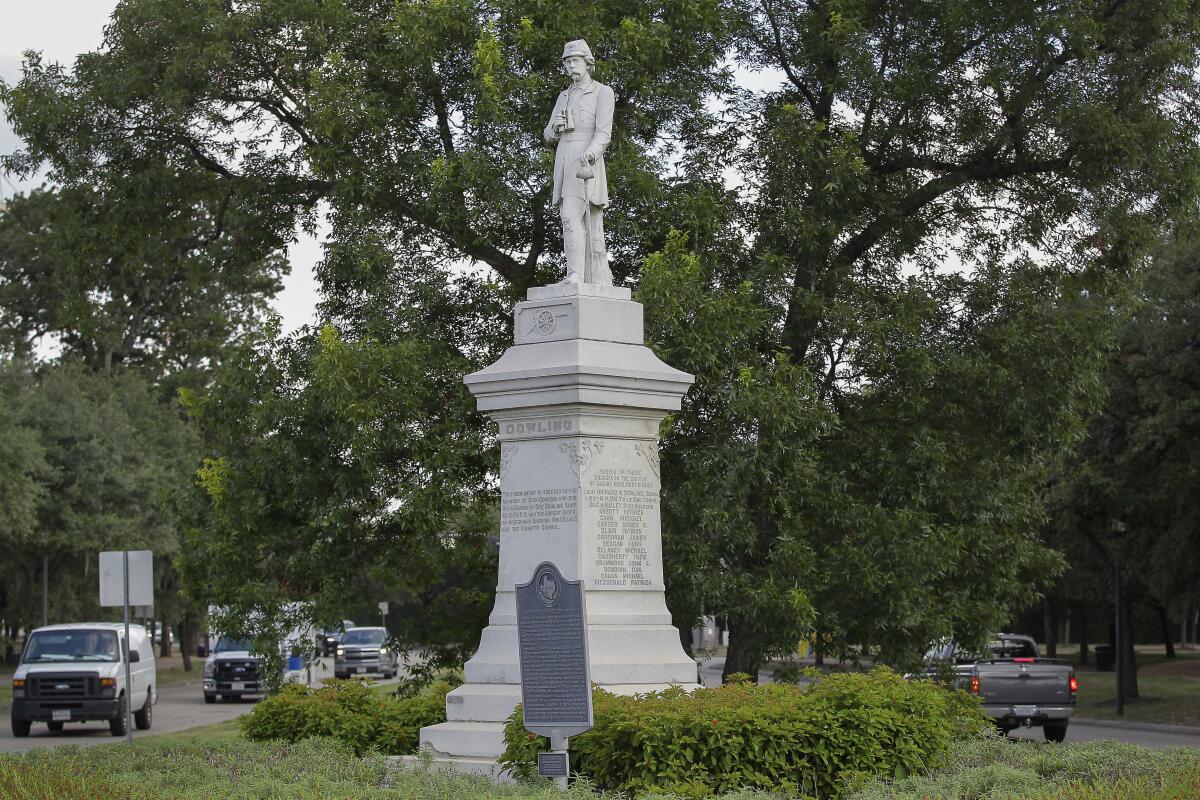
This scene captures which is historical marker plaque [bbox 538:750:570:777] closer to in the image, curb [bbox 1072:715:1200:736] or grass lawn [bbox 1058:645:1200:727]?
curb [bbox 1072:715:1200:736]

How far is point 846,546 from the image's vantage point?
20.5m

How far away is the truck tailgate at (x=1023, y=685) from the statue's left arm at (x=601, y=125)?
15.4m

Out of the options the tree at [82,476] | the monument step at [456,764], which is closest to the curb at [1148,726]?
the monument step at [456,764]

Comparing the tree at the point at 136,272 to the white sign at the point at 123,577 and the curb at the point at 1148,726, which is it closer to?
the white sign at the point at 123,577

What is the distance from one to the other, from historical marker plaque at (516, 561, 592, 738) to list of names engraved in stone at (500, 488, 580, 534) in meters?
2.50

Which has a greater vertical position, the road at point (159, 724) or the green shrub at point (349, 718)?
the green shrub at point (349, 718)

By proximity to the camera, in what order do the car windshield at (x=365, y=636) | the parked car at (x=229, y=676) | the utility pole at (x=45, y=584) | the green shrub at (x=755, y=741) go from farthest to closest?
the car windshield at (x=365, y=636), the utility pole at (x=45, y=584), the parked car at (x=229, y=676), the green shrub at (x=755, y=741)

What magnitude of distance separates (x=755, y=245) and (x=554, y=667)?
1240 cm

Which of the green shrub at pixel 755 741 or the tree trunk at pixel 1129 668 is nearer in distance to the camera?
the green shrub at pixel 755 741

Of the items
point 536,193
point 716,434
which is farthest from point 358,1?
point 716,434

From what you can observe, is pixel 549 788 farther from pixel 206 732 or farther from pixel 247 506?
pixel 206 732

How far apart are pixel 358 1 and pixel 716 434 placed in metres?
7.96

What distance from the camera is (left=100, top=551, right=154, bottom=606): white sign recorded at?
24156mm

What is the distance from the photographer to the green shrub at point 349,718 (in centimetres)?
1469
